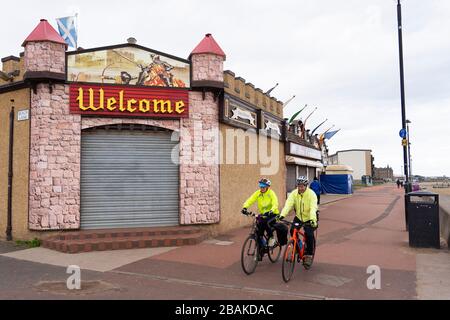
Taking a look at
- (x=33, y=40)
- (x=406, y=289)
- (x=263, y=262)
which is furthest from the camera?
(x=33, y=40)

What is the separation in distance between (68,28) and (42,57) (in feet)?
12.7

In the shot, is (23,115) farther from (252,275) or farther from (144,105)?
(252,275)

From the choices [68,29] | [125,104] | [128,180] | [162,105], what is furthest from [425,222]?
[68,29]

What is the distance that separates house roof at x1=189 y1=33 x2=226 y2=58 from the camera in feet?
38.5

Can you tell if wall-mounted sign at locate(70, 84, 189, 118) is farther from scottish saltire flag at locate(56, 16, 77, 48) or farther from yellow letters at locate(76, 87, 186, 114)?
scottish saltire flag at locate(56, 16, 77, 48)

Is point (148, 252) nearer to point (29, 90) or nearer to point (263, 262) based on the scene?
point (263, 262)

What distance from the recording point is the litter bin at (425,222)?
30.6 ft

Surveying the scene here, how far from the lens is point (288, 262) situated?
22.4ft

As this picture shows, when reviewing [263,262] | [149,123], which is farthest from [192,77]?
[263,262]

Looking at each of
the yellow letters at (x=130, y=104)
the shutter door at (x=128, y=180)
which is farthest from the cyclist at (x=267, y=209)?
the yellow letters at (x=130, y=104)

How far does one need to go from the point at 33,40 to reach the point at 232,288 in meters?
8.58

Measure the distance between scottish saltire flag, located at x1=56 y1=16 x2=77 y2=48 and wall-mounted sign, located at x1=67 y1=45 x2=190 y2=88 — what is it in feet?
11.7

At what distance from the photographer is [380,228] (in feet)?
43.1

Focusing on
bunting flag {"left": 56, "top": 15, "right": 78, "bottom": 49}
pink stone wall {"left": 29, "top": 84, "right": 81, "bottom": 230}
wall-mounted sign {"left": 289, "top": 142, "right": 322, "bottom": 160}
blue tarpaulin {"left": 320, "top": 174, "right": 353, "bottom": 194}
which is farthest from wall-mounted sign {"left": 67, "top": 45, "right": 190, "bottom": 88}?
blue tarpaulin {"left": 320, "top": 174, "right": 353, "bottom": 194}
